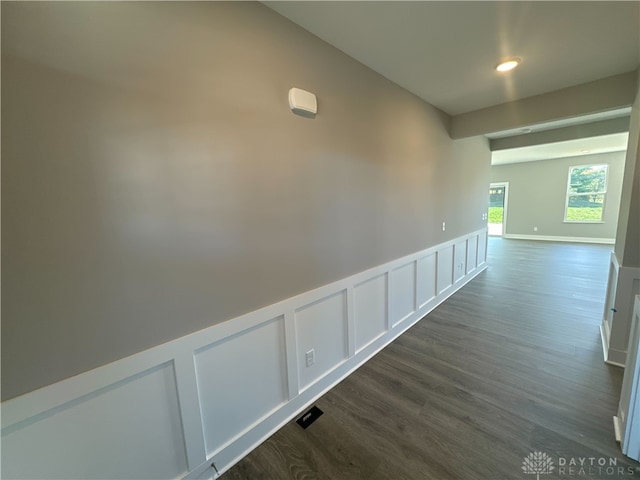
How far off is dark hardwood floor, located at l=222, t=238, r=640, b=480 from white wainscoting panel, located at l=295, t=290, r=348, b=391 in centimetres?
22

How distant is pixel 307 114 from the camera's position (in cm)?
159

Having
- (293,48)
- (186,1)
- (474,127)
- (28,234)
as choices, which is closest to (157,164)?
(28,234)

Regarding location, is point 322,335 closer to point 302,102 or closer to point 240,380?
point 240,380

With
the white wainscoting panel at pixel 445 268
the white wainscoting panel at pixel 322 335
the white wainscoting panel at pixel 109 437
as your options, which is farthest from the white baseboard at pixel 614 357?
the white wainscoting panel at pixel 109 437

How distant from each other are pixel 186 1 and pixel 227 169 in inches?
28.7

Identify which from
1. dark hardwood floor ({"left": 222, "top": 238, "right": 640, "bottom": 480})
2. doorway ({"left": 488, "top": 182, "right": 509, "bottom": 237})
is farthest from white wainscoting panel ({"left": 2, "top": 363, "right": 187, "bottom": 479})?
doorway ({"left": 488, "top": 182, "right": 509, "bottom": 237})

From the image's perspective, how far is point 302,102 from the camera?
4.97 feet

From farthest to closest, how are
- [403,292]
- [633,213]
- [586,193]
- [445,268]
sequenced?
[586,193] < [445,268] < [403,292] < [633,213]

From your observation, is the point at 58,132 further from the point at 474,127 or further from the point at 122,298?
the point at 474,127

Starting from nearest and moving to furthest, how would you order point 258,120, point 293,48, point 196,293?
1. point 196,293
2. point 258,120
3. point 293,48

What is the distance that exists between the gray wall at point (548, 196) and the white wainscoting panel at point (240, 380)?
393 inches

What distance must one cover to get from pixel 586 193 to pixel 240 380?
410 inches

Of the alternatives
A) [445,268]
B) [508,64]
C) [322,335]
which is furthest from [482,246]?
[322,335]

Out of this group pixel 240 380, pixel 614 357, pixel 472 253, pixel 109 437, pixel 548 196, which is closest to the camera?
pixel 109 437
